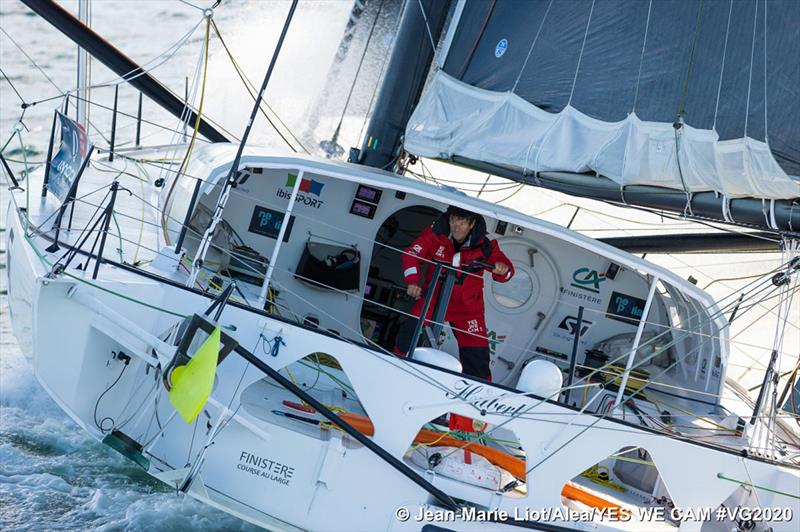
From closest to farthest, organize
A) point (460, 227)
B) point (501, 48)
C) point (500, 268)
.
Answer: point (500, 268) → point (460, 227) → point (501, 48)

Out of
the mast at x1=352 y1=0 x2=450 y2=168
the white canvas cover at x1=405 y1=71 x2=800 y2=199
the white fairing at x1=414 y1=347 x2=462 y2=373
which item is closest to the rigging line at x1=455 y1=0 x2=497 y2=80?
the white canvas cover at x1=405 y1=71 x2=800 y2=199

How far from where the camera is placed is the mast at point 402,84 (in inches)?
306

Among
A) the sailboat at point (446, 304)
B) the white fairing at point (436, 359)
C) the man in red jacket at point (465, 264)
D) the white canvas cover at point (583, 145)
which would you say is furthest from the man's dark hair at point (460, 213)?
the white fairing at point (436, 359)

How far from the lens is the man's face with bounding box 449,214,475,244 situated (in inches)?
241

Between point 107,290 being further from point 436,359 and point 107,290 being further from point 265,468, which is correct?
point 436,359

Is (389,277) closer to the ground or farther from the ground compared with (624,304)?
closer to the ground

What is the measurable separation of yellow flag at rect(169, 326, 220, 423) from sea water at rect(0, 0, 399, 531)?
125 centimetres

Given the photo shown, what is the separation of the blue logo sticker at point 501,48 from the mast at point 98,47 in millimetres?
2309

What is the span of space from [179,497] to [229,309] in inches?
55.1

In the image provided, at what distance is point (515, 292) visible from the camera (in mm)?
7324

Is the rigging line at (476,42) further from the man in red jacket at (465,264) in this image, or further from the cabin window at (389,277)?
the man in red jacket at (465,264)

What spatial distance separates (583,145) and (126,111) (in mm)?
9495

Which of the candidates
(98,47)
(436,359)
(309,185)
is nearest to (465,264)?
(436,359)

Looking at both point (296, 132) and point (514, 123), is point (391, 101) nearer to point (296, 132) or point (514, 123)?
point (514, 123)
